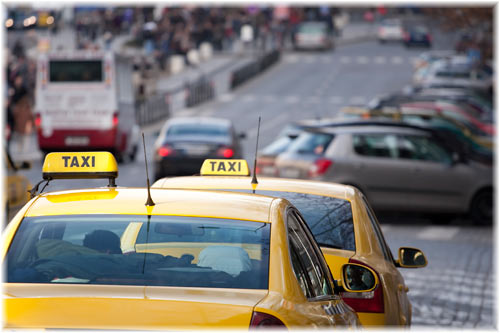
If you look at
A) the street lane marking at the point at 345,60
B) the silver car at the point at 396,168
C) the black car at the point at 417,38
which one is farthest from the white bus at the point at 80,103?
the black car at the point at 417,38

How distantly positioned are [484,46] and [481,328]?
4331cm

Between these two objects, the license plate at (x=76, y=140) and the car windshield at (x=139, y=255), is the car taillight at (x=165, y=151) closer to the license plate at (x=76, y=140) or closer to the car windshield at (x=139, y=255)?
the license plate at (x=76, y=140)

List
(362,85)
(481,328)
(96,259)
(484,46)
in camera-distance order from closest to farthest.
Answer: (96,259) < (481,328) < (484,46) < (362,85)

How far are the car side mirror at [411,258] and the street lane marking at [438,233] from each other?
33.3ft

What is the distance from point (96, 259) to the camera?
15.5 ft

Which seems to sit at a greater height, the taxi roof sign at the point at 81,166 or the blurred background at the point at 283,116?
the taxi roof sign at the point at 81,166

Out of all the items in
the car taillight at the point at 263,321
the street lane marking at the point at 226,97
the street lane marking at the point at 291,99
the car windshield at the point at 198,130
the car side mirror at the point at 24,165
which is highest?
the car taillight at the point at 263,321

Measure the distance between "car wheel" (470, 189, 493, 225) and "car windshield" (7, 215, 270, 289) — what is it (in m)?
14.8

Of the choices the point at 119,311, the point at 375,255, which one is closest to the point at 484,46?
the point at 375,255

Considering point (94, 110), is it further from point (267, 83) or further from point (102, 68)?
point (267, 83)

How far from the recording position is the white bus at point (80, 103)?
103 ft

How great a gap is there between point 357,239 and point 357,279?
2.58ft

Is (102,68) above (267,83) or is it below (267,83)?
above

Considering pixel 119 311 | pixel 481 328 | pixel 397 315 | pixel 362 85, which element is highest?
pixel 119 311
